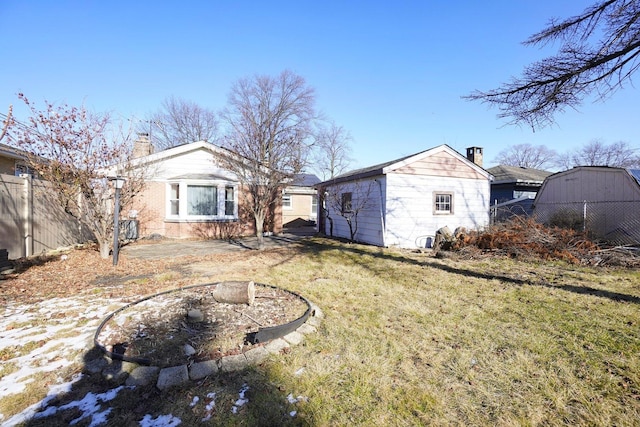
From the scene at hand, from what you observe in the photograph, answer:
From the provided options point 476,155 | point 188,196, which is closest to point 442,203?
point 476,155

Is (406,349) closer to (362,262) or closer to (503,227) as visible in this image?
(362,262)

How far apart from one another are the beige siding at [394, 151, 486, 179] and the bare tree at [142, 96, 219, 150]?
89.6 feet

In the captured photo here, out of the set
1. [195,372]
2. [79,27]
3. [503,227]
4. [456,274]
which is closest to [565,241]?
[503,227]

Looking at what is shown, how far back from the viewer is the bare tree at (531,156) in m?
48.1

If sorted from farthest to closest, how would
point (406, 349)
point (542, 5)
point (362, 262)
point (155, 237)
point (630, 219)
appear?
point (155, 237)
point (630, 219)
point (362, 262)
point (542, 5)
point (406, 349)

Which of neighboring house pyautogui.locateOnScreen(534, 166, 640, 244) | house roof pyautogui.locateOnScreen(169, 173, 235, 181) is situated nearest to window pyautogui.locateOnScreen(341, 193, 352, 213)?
house roof pyautogui.locateOnScreen(169, 173, 235, 181)

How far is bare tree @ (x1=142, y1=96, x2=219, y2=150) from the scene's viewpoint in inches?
1287

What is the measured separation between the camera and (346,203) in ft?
43.4

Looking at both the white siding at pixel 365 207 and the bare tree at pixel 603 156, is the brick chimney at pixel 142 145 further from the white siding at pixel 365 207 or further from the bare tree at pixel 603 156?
the bare tree at pixel 603 156

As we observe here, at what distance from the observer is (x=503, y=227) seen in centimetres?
975

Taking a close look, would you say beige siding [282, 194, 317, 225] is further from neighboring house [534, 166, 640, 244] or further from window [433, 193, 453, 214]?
neighboring house [534, 166, 640, 244]

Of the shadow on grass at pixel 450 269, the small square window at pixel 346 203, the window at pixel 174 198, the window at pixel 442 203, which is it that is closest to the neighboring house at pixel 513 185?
the window at pixel 442 203

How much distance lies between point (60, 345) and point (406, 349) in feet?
12.7

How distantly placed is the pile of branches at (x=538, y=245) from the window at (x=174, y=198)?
10.9 metres
